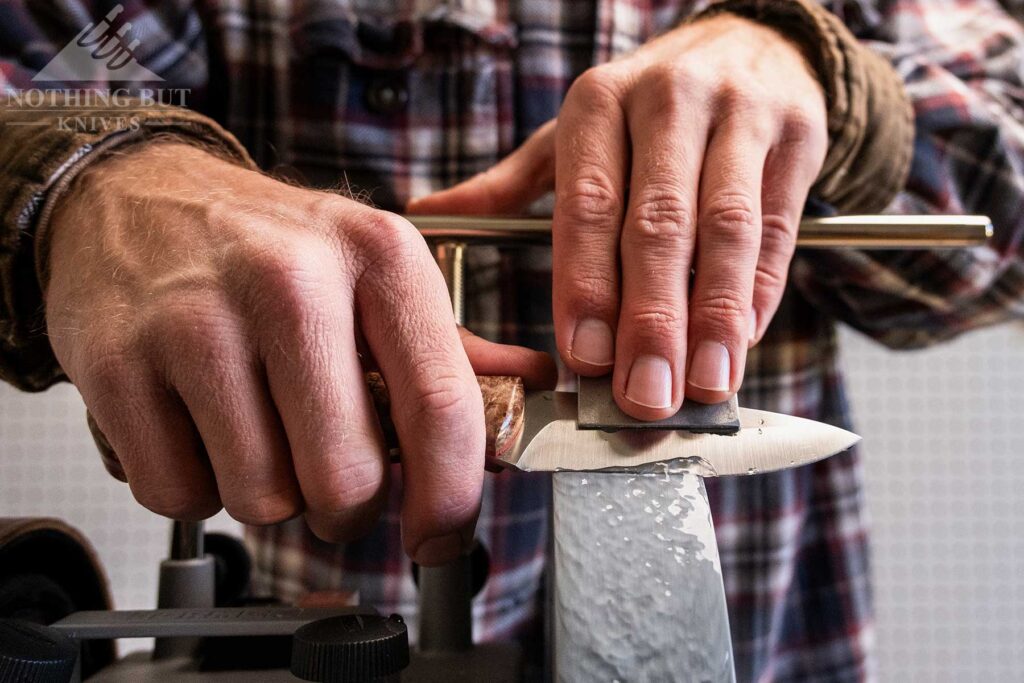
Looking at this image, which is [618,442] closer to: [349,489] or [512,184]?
[349,489]

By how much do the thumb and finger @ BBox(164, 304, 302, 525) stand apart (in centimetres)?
28

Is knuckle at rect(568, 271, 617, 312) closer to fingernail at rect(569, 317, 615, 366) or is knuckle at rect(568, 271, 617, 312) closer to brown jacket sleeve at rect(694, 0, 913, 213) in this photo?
fingernail at rect(569, 317, 615, 366)

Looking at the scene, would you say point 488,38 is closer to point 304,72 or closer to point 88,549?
point 304,72

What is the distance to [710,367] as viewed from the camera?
44 cm

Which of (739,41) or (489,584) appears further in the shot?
(489,584)

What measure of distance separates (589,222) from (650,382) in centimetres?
→ 12

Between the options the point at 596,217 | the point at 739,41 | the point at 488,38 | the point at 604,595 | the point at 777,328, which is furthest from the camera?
the point at 777,328

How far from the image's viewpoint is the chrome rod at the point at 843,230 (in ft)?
1.62

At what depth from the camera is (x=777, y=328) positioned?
903 mm

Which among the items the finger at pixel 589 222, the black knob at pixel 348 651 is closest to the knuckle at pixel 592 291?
the finger at pixel 589 222

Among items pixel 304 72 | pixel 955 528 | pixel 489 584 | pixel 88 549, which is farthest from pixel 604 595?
pixel 955 528

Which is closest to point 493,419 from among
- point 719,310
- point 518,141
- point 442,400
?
point 442,400

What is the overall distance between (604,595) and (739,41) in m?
0.43

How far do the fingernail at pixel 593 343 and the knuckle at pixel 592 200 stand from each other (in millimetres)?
63
